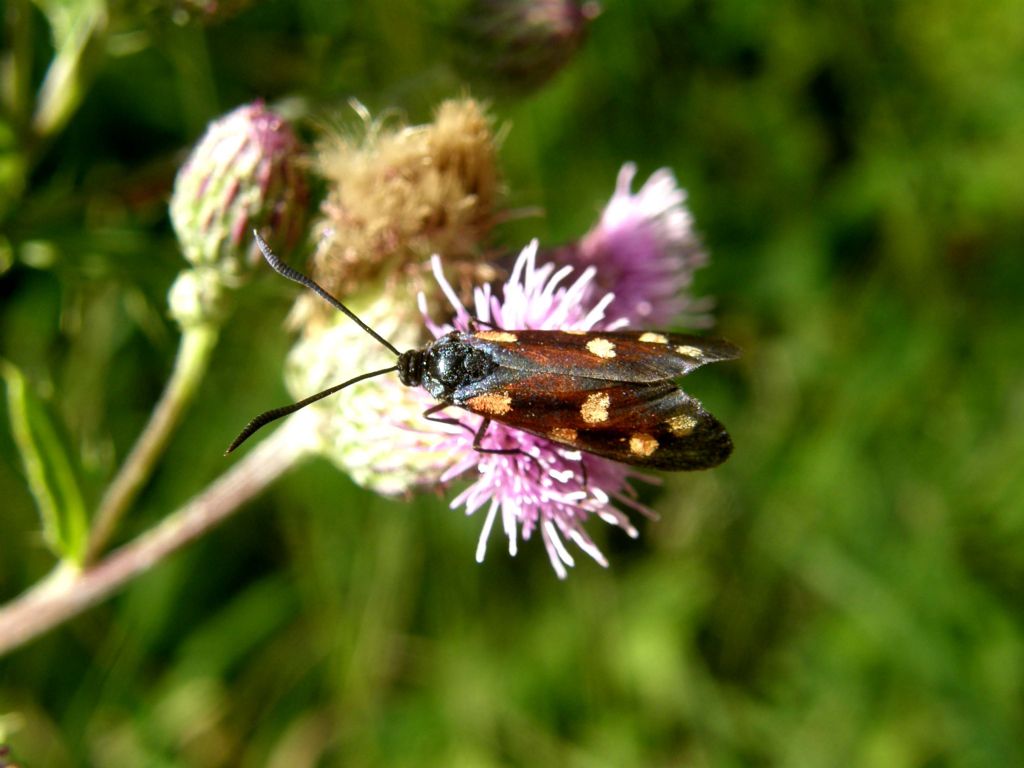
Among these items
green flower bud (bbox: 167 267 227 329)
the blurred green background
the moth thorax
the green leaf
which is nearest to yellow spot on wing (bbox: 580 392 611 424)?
the moth thorax

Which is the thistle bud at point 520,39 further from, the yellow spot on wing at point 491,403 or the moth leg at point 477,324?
the yellow spot on wing at point 491,403

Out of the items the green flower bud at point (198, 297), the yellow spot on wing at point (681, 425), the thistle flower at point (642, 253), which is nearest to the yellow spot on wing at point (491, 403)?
the yellow spot on wing at point (681, 425)

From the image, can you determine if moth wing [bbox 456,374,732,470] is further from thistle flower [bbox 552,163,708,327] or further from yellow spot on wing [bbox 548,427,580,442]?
thistle flower [bbox 552,163,708,327]

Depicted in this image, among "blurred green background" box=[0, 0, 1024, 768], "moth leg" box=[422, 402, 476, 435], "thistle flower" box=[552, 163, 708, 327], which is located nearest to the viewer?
"moth leg" box=[422, 402, 476, 435]

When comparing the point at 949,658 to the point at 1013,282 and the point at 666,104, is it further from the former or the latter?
the point at 666,104

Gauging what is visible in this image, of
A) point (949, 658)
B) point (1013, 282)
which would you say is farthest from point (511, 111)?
point (949, 658)

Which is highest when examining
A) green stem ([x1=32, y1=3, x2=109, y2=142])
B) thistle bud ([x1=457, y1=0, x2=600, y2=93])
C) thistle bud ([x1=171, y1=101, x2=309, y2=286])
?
green stem ([x1=32, y1=3, x2=109, y2=142])
